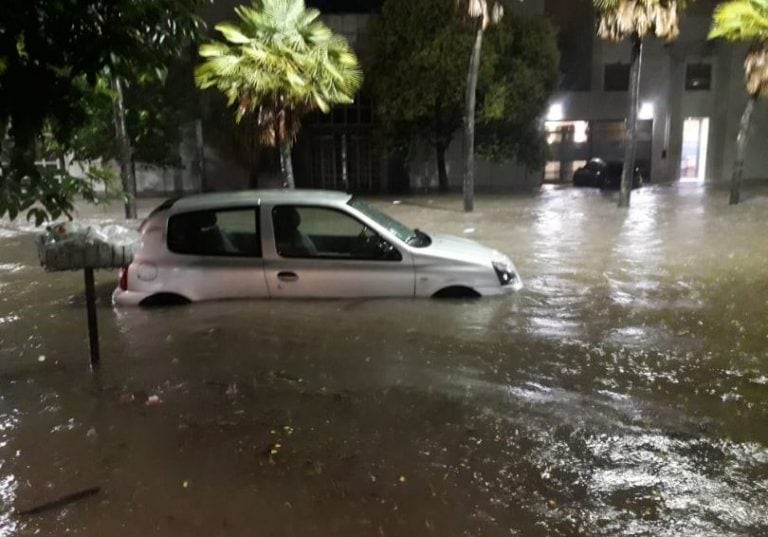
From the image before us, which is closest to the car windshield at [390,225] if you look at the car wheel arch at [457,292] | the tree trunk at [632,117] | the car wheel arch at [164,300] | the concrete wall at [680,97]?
the car wheel arch at [457,292]

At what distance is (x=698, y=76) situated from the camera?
29.7 metres

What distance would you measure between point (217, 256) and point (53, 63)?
4771 millimetres

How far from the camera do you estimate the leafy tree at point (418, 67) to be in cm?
2167

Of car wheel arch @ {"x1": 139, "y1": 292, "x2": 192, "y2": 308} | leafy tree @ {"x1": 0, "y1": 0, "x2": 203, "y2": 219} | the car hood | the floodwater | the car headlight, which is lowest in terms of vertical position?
the floodwater

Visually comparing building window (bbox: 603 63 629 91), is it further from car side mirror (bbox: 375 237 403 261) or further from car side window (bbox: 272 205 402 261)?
car side mirror (bbox: 375 237 403 261)

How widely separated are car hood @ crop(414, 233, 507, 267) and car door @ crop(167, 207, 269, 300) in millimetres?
1828

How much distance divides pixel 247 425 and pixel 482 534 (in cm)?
205

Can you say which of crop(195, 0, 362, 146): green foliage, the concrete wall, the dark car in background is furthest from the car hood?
the concrete wall

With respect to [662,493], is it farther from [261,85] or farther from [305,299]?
[261,85]

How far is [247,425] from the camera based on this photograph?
518 cm

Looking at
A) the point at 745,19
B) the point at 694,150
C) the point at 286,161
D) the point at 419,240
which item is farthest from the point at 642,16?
the point at 694,150

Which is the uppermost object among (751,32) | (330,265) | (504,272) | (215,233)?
(751,32)

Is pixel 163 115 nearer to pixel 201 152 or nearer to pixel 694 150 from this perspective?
pixel 201 152

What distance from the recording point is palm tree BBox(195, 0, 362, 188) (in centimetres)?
1487
